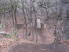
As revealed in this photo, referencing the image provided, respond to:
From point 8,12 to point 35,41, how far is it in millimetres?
1129

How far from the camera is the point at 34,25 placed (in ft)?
11.6

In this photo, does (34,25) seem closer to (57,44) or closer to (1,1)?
(57,44)

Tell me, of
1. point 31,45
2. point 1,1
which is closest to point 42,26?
point 31,45

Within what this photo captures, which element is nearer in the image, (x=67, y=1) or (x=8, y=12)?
(x=67, y=1)

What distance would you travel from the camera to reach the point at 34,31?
3.58 meters

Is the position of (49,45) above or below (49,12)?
below

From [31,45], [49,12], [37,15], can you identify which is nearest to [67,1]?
[49,12]

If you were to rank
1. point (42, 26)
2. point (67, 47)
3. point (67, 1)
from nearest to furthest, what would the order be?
point (67, 47) < point (67, 1) < point (42, 26)

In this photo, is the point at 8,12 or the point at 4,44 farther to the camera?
the point at 8,12

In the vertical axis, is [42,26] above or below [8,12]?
below

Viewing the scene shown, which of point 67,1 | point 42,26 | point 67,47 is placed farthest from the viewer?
point 42,26

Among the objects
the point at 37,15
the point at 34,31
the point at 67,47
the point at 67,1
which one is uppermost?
the point at 67,1

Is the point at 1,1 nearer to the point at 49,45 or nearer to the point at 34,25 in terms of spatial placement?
the point at 34,25

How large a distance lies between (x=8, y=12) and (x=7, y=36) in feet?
2.26
